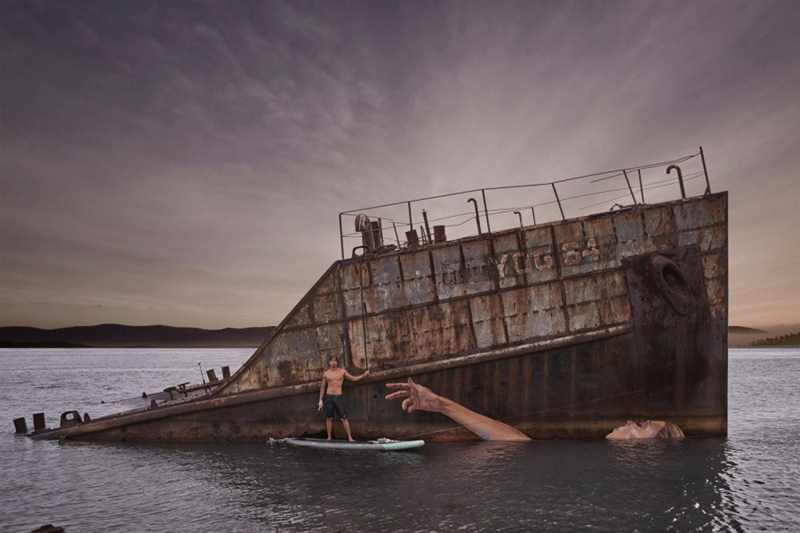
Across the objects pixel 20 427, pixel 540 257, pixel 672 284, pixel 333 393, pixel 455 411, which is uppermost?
pixel 540 257

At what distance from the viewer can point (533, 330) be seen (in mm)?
11938

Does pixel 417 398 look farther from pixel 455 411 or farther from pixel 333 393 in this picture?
pixel 333 393

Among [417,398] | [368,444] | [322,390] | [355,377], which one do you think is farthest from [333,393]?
[417,398]

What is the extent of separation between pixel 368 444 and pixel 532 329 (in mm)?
4917

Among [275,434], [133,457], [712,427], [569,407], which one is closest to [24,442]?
[133,457]

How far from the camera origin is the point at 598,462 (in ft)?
32.7

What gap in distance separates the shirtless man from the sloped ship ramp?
449 millimetres

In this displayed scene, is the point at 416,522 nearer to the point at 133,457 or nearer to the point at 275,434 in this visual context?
the point at 275,434

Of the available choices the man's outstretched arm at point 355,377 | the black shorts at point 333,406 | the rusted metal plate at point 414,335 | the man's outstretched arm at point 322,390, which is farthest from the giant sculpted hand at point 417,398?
the man's outstretched arm at point 322,390

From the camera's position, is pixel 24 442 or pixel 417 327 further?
pixel 24 442

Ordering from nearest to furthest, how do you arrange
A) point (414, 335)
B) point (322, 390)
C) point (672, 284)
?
point (672, 284) < point (322, 390) < point (414, 335)

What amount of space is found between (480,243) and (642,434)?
6.07 meters

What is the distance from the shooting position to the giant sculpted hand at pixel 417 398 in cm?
1212

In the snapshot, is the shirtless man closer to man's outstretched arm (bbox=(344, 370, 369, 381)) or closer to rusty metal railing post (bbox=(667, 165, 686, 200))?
man's outstretched arm (bbox=(344, 370, 369, 381))
